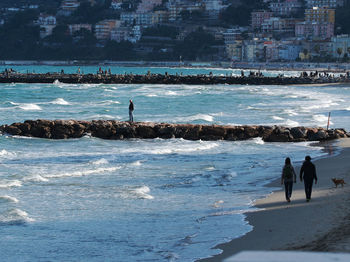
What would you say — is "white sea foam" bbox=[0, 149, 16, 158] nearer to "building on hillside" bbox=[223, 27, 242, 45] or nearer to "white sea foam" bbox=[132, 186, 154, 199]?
"white sea foam" bbox=[132, 186, 154, 199]

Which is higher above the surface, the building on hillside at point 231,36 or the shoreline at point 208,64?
the building on hillside at point 231,36

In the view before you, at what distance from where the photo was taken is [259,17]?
194 m

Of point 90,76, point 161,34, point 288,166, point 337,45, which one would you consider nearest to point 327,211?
point 288,166

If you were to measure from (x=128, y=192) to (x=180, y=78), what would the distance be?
6698cm

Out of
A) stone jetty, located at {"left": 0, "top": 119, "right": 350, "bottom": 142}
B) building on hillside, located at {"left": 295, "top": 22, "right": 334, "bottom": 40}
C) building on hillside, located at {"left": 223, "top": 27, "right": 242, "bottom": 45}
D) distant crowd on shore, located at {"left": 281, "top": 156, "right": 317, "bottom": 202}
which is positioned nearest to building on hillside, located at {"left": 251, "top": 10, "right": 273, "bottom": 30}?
building on hillside, located at {"left": 223, "top": 27, "right": 242, "bottom": 45}

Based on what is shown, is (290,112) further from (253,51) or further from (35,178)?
(253,51)

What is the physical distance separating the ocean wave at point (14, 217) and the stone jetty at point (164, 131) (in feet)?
39.7

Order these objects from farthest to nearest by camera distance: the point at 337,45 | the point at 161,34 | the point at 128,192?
the point at 161,34 → the point at 337,45 → the point at 128,192

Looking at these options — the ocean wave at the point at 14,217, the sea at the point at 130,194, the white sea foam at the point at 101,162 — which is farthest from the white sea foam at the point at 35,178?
the ocean wave at the point at 14,217

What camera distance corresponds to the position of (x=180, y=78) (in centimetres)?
8156

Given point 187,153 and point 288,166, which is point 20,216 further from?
point 187,153

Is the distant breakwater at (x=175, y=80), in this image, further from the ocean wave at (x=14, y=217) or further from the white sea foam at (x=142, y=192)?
the ocean wave at (x=14, y=217)

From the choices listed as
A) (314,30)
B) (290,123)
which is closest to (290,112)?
(290,123)

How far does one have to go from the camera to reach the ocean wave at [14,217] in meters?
12.4
